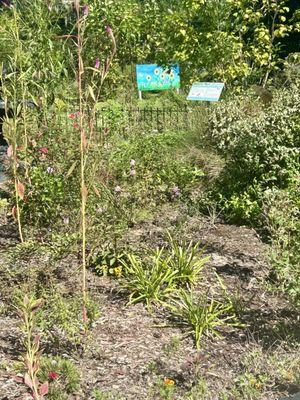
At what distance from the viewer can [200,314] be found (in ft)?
13.0

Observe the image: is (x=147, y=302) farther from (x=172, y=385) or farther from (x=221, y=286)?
(x=172, y=385)

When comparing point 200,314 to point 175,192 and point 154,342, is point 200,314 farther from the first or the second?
point 175,192

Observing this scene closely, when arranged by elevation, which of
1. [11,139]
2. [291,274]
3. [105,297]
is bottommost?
[105,297]

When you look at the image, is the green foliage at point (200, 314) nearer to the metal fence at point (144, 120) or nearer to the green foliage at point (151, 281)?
the green foliage at point (151, 281)

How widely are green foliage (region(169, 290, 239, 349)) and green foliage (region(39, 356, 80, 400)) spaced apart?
2.63 feet

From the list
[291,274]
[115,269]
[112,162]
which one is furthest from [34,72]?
[291,274]

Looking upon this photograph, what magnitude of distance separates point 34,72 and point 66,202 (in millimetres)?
1361

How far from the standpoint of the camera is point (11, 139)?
15.6ft

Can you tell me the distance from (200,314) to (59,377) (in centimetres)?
101

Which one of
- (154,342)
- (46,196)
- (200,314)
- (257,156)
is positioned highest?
(257,156)

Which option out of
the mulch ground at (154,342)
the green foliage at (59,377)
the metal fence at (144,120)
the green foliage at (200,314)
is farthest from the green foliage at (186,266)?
the metal fence at (144,120)

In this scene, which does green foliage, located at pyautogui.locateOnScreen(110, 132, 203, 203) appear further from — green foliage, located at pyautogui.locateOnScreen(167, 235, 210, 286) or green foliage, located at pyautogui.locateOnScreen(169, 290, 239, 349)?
green foliage, located at pyautogui.locateOnScreen(169, 290, 239, 349)

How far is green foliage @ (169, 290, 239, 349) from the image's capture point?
3.90m

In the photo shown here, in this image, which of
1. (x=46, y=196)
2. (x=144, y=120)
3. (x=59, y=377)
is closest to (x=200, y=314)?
(x=59, y=377)
